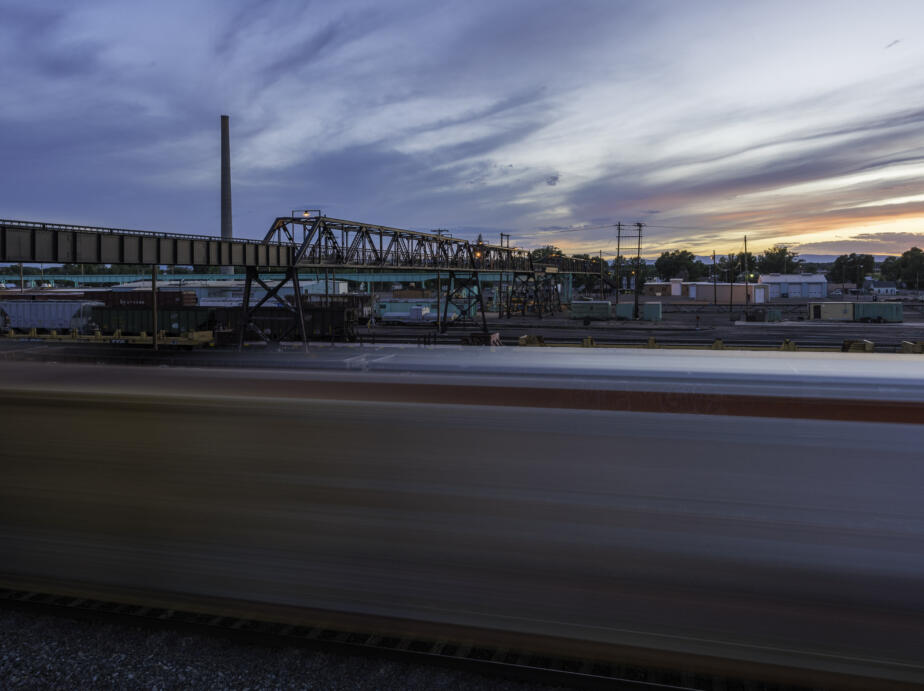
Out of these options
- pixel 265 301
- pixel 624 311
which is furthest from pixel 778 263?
pixel 265 301

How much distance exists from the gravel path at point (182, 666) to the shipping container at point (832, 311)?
195 ft

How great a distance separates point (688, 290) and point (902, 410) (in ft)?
359

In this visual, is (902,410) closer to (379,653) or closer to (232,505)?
(379,653)

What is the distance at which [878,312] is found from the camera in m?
49.6

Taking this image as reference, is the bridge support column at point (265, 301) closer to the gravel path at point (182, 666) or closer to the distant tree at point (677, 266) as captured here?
the gravel path at point (182, 666)

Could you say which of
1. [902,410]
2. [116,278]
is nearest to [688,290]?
[116,278]

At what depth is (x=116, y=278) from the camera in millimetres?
99312

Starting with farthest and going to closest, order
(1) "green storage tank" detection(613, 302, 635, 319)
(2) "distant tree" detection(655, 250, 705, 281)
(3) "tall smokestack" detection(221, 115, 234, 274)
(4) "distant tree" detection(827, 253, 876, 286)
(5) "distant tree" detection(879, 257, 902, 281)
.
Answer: (2) "distant tree" detection(655, 250, 705, 281) → (4) "distant tree" detection(827, 253, 876, 286) → (5) "distant tree" detection(879, 257, 902, 281) → (3) "tall smokestack" detection(221, 115, 234, 274) → (1) "green storage tank" detection(613, 302, 635, 319)

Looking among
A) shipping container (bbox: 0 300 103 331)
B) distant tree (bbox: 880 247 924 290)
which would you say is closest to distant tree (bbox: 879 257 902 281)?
distant tree (bbox: 880 247 924 290)

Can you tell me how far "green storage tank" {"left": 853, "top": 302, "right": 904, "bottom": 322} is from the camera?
4888 cm

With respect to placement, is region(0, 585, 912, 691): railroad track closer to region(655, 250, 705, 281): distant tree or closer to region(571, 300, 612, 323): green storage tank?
region(571, 300, 612, 323): green storage tank

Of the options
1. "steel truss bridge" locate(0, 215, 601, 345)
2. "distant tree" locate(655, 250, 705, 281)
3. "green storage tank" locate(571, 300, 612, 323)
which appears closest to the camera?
"steel truss bridge" locate(0, 215, 601, 345)

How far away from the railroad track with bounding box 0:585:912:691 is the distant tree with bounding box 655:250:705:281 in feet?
510

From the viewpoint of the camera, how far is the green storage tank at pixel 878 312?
1925 inches
